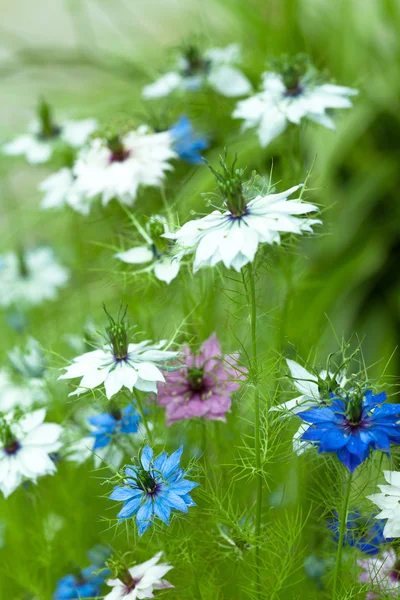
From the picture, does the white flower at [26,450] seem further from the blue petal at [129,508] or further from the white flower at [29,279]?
the white flower at [29,279]

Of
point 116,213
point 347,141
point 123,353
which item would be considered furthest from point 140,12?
point 123,353

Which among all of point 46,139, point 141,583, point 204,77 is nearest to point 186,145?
point 204,77

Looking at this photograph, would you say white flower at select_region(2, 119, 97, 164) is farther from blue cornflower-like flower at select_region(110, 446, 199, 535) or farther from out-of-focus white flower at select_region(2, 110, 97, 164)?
blue cornflower-like flower at select_region(110, 446, 199, 535)

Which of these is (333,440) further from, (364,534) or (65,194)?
(65,194)

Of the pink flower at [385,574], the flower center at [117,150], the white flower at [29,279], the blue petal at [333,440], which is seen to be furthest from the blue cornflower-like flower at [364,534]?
the white flower at [29,279]

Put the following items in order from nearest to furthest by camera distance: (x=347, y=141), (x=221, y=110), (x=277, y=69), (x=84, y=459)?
(x=84, y=459), (x=277, y=69), (x=221, y=110), (x=347, y=141)

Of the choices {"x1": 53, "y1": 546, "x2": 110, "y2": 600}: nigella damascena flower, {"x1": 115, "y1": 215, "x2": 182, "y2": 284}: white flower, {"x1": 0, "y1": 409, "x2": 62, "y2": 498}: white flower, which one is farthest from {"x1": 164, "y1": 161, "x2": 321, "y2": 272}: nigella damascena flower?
{"x1": 53, "y1": 546, "x2": 110, "y2": 600}: nigella damascena flower

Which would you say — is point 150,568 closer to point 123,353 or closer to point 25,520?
point 123,353
